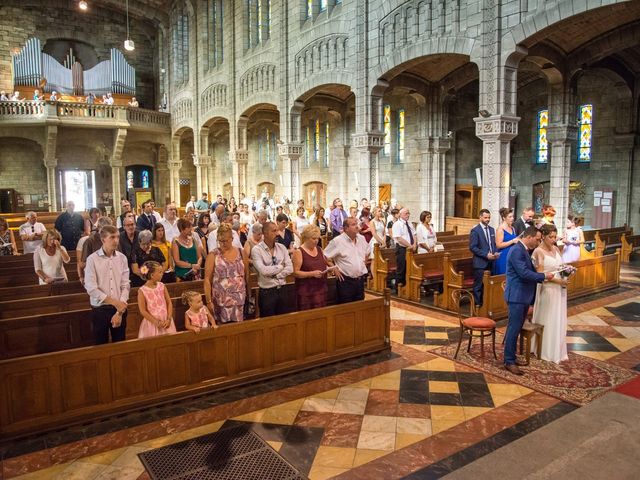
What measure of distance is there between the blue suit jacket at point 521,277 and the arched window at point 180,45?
24.0 meters

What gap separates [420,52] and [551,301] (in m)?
8.38

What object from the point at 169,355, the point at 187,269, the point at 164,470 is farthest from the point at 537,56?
the point at 164,470

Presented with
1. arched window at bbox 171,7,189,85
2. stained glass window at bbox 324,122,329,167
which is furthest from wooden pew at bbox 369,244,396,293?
arched window at bbox 171,7,189,85

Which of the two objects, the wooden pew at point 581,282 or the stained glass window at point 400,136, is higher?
the stained glass window at point 400,136

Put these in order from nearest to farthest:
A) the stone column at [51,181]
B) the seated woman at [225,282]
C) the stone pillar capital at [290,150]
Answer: the seated woman at [225,282] < the stone pillar capital at [290,150] < the stone column at [51,181]

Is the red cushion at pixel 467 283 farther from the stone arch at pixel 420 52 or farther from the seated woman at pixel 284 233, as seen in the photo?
the stone arch at pixel 420 52

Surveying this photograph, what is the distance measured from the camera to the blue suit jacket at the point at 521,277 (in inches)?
212

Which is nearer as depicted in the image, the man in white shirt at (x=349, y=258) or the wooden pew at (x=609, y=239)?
the man in white shirt at (x=349, y=258)

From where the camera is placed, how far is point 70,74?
26.7 metres

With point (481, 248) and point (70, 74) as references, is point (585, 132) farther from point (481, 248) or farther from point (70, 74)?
point (70, 74)

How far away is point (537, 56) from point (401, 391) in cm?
1010

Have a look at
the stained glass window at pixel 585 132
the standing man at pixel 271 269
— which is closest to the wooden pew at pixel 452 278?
the standing man at pixel 271 269

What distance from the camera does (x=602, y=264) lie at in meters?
9.78

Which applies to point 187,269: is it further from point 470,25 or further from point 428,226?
point 470,25
